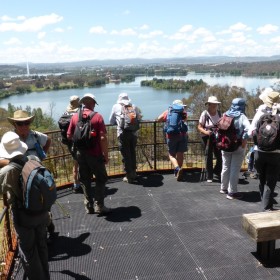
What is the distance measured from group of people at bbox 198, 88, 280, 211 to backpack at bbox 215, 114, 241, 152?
5 cm

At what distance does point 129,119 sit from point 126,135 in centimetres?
31

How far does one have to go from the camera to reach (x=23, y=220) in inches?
109

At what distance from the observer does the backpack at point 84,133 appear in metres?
4.25

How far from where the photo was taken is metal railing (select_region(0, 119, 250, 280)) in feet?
11.9

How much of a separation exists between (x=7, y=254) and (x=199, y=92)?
1563 inches

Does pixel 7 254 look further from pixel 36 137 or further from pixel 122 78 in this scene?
pixel 122 78

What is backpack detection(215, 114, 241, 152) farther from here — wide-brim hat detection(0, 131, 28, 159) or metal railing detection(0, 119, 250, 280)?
wide-brim hat detection(0, 131, 28, 159)

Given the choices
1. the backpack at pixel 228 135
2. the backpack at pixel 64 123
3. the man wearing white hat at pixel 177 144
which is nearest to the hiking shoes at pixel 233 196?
the backpack at pixel 228 135

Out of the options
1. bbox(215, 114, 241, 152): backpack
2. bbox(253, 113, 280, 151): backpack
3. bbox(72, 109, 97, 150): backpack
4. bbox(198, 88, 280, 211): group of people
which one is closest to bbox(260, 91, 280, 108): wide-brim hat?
bbox(198, 88, 280, 211): group of people

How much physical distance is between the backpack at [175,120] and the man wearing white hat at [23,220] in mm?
3255

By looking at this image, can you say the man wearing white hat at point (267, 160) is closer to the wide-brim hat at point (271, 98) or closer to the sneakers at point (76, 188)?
the wide-brim hat at point (271, 98)

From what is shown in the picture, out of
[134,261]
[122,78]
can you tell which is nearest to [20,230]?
[134,261]

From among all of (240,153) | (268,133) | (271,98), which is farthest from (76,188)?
(271,98)

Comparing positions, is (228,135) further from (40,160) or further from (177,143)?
(40,160)
